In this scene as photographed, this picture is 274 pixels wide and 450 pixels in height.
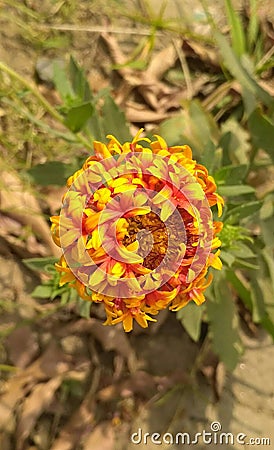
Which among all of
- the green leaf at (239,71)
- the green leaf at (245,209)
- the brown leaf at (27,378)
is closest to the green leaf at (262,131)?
the green leaf at (239,71)

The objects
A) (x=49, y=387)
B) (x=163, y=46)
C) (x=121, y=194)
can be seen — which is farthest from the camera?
(x=163, y=46)

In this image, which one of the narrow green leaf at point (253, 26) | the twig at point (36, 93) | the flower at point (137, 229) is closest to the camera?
the flower at point (137, 229)

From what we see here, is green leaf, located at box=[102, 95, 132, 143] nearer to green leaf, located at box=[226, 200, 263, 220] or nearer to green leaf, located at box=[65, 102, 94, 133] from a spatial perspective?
green leaf, located at box=[65, 102, 94, 133]

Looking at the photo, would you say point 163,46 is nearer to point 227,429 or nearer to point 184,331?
point 184,331

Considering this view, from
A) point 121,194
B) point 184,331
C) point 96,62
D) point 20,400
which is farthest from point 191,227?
point 96,62

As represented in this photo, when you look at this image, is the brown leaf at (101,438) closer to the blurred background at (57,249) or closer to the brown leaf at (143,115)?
the blurred background at (57,249)

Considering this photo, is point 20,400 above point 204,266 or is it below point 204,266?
below

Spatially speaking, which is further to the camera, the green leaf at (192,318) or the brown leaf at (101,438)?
the brown leaf at (101,438)
